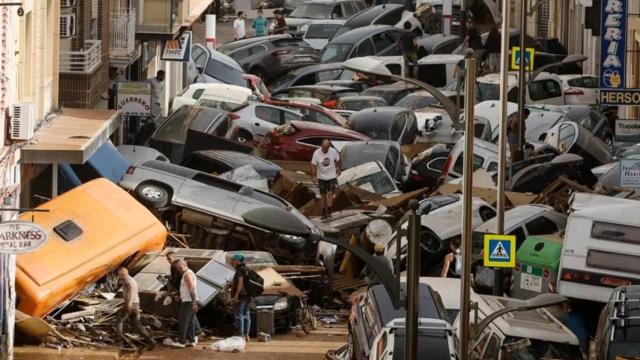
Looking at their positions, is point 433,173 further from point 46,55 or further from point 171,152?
point 46,55

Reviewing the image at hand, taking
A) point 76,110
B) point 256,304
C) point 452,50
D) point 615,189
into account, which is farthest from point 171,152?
point 452,50

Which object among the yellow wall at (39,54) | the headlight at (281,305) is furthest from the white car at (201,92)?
the headlight at (281,305)

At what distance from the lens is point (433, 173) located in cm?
3875

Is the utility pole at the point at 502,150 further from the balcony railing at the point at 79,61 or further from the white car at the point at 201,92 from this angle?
the white car at the point at 201,92

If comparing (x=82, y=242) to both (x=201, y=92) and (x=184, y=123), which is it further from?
(x=201, y=92)

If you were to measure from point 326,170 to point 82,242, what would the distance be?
8137mm

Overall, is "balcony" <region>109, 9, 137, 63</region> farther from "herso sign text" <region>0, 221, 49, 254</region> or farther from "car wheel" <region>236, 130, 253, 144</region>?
"herso sign text" <region>0, 221, 49, 254</region>

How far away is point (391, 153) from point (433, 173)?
0.90 meters

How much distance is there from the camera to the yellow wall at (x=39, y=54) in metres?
28.4

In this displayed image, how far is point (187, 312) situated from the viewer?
2641cm

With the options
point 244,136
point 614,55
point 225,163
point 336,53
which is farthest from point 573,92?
point 225,163

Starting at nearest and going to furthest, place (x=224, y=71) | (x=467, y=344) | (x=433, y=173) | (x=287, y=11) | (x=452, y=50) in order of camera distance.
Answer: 1. (x=467, y=344)
2. (x=433, y=173)
3. (x=224, y=71)
4. (x=452, y=50)
5. (x=287, y=11)

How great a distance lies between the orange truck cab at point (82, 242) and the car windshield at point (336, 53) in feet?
95.9

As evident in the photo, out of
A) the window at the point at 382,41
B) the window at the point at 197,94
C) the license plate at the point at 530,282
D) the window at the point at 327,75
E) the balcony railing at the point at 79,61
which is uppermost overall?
the balcony railing at the point at 79,61
